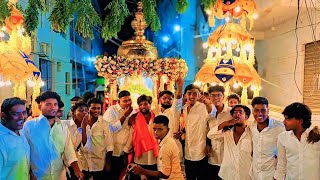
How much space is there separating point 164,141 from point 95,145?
1782mm

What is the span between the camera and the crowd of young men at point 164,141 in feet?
11.4

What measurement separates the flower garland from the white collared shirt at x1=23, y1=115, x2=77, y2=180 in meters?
3.82

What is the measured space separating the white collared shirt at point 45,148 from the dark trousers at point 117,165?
186 centimetres

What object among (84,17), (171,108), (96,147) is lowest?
(96,147)

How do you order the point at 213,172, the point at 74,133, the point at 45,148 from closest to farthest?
the point at 45,148
the point at 74,133
the point at 213,172

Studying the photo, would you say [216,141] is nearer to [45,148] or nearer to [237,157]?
[237,157]

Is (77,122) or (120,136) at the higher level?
(77,122)

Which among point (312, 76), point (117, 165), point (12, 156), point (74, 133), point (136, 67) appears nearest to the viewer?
point (12, 156)

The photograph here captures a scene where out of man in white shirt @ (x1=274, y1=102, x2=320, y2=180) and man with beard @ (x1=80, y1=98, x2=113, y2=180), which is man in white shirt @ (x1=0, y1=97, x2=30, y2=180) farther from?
Result: man in white shirt @ (x1=274, y1=102, x2=320, y2=180)

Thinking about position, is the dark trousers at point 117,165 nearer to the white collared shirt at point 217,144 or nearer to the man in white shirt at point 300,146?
the white collared shirt at point 217,144

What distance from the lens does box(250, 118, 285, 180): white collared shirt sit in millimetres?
4090

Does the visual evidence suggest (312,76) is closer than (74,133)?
No

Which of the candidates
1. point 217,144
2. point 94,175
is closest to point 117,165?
point 94,175

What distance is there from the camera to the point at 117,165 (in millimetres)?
5930
